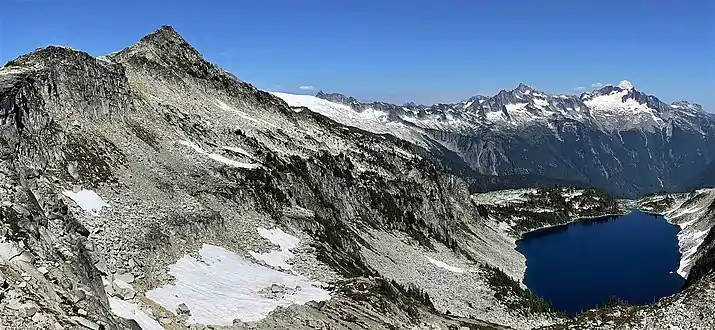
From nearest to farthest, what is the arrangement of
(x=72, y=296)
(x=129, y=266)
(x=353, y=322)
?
(x=72, y=296) → (x=129, y=266) → (x=353, y=322)

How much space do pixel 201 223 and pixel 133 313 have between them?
25934 millimetres

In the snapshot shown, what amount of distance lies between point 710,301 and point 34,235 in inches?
1898

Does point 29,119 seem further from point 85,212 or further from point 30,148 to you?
point 85,212

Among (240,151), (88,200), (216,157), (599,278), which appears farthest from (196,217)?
(599,278)

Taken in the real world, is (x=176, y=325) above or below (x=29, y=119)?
below

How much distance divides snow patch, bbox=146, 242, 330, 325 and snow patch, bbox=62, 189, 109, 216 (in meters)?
8.37

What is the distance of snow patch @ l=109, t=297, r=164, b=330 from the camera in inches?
1259

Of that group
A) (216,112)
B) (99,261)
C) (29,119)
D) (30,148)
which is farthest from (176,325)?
(216,112)

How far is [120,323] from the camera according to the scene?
26.0 m

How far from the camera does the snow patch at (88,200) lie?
49588mm

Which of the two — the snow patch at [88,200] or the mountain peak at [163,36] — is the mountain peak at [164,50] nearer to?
the mountain peak at [163,36]

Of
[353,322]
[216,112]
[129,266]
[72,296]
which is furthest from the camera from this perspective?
[216,112]

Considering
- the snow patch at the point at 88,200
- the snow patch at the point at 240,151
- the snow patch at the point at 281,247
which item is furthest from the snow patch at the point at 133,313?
the snow patch at the point at 240,151

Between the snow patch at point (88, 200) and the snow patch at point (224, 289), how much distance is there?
837 centimetres
